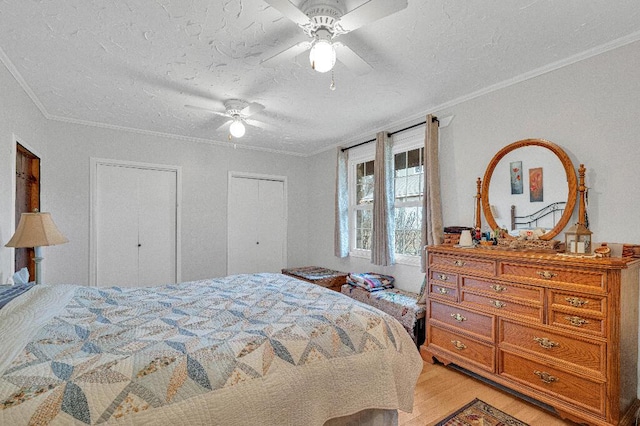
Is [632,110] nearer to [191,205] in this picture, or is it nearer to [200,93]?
[200,93]

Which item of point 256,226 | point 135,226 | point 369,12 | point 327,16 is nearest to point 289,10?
point 327,16

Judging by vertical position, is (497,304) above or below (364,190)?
below

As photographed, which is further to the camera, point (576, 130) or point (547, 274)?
point (576, 130)

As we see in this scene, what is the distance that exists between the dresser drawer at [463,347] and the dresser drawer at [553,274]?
584 millimetres

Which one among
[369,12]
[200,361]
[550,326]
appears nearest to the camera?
[200,361]

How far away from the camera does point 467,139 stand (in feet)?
9.67

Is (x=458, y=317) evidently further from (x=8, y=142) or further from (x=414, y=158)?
(x=8, y=142)

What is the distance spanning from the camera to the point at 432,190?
3098 millimetres

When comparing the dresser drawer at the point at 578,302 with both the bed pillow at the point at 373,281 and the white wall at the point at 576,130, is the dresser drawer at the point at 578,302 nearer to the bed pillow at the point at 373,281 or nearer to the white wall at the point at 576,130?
the white wall at the point at 576,130

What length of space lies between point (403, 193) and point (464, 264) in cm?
138

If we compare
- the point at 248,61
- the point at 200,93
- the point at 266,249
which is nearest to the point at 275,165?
the point at 266,249

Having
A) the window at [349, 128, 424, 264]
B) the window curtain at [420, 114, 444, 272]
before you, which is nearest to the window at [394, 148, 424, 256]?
the window at [349, 128, 424, 264]

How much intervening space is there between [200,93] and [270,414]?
8.56ft

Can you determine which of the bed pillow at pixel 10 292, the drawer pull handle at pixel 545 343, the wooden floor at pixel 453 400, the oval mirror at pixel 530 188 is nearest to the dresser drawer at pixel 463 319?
the drawer pull handle at pixel 545 343
